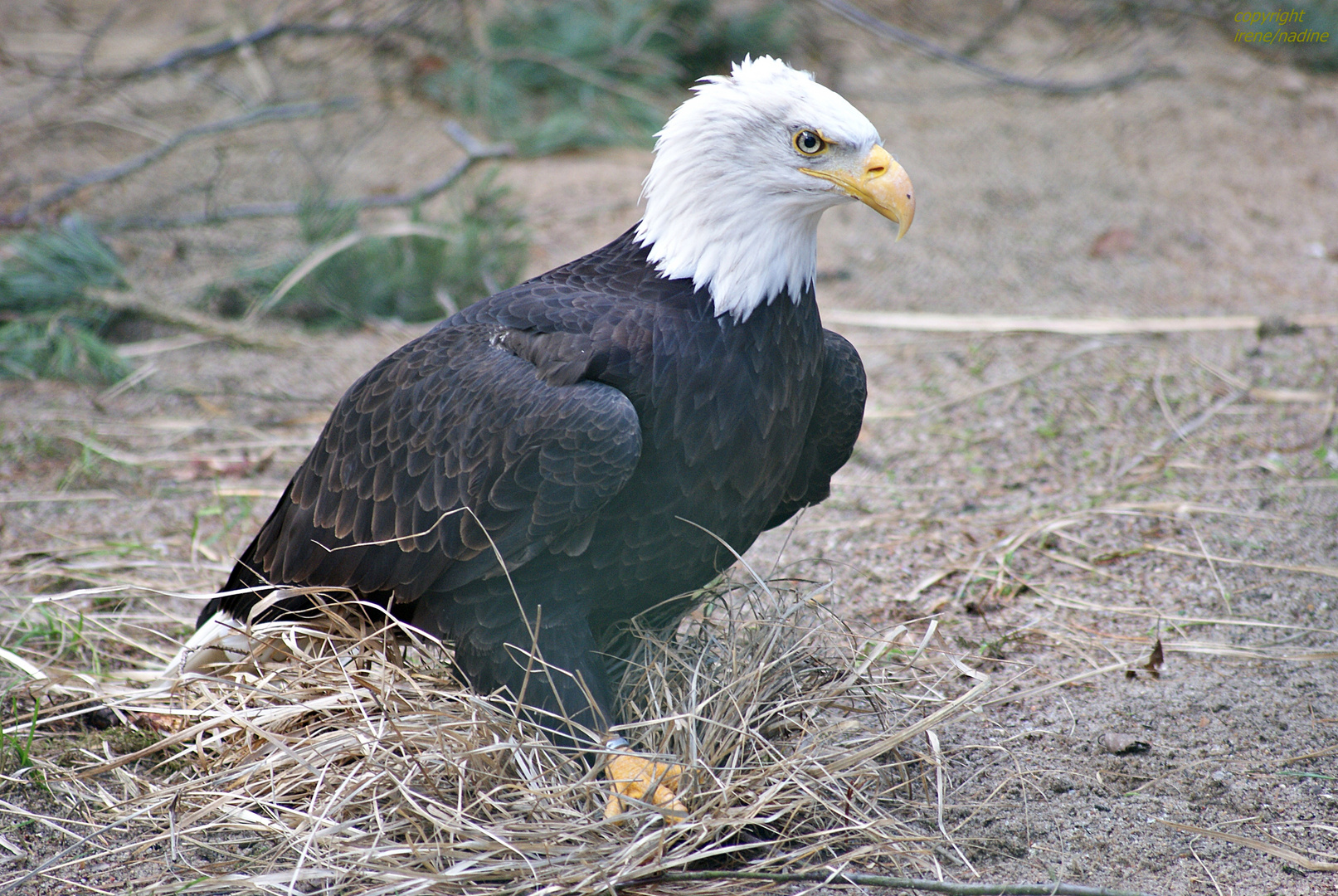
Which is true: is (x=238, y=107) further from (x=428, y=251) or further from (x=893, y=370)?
(x=893, y=370)

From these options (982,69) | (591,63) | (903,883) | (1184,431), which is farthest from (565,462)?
(591,63)

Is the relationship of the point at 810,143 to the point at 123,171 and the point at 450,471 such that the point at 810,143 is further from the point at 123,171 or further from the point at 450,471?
the point at 123,171

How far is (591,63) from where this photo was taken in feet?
24.3

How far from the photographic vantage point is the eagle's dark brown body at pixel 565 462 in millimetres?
2381

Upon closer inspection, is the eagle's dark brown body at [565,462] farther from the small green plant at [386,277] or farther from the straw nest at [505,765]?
the small green plant at [386,277]

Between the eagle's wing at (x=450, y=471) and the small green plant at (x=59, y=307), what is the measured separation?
106 inches

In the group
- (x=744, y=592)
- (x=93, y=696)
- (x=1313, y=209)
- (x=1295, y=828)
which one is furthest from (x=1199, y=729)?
(x=1313, y=209)

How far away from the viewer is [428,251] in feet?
18.4

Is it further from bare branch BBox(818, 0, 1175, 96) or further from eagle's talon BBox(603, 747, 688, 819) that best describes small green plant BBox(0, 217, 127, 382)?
bare branch BBox(818, 0, 1175, 96)

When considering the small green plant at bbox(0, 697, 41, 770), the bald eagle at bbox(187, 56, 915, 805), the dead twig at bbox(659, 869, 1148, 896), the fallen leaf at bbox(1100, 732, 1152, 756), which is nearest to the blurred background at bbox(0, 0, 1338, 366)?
the small green plant at bbox(0, 697, 41, 770)

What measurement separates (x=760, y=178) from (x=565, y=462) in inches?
30.2

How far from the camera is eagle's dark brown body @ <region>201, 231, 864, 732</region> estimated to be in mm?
2381

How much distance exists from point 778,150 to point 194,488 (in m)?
2.80

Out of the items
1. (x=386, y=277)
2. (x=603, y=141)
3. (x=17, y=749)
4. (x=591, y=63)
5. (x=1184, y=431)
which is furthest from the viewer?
(x=591, y=63)
